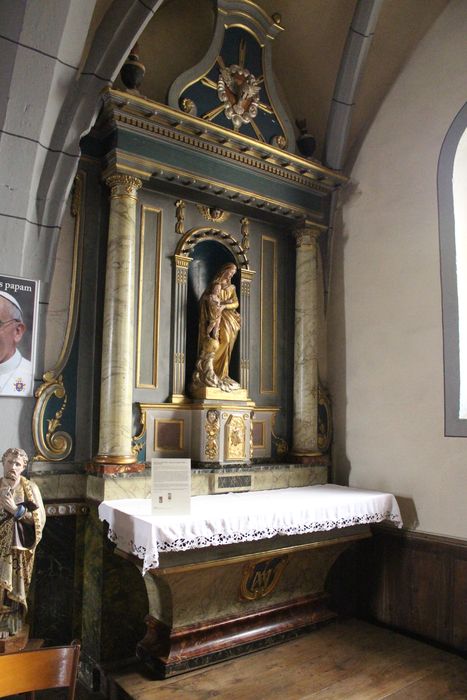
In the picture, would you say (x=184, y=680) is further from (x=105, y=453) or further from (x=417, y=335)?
(x=417, y=335)

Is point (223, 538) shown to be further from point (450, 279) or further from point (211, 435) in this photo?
point (450, 279)

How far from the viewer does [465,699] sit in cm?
356

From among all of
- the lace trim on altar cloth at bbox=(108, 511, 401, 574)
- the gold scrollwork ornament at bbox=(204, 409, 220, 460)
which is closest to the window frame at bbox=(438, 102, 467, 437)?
the lace trim on altar cloth at bbox=(108, 511, 401, 574)

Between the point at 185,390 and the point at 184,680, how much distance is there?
6.76 feet

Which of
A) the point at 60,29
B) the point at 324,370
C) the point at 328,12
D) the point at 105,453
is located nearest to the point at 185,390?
the point at 105,453

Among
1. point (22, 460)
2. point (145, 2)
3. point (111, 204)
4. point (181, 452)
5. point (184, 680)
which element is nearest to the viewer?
point (22, 460)

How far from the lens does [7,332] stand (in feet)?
13.0

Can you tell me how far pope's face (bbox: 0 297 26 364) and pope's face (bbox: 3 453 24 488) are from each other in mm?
833

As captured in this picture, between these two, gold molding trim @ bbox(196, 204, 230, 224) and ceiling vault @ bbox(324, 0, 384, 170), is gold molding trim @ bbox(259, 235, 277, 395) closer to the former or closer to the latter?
gold molding trim @ bbox(196, 204, 230, 224)

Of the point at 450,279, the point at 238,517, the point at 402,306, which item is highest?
the point at 450,279

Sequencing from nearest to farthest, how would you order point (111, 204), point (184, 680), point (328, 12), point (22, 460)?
point (22, 460) → point (184, 680) → point (111, 204) → point (328, 12)

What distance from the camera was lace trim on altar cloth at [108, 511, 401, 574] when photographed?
130 inches

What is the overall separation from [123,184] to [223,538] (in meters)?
2.53

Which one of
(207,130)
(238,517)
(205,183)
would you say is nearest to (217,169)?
(205,183)
